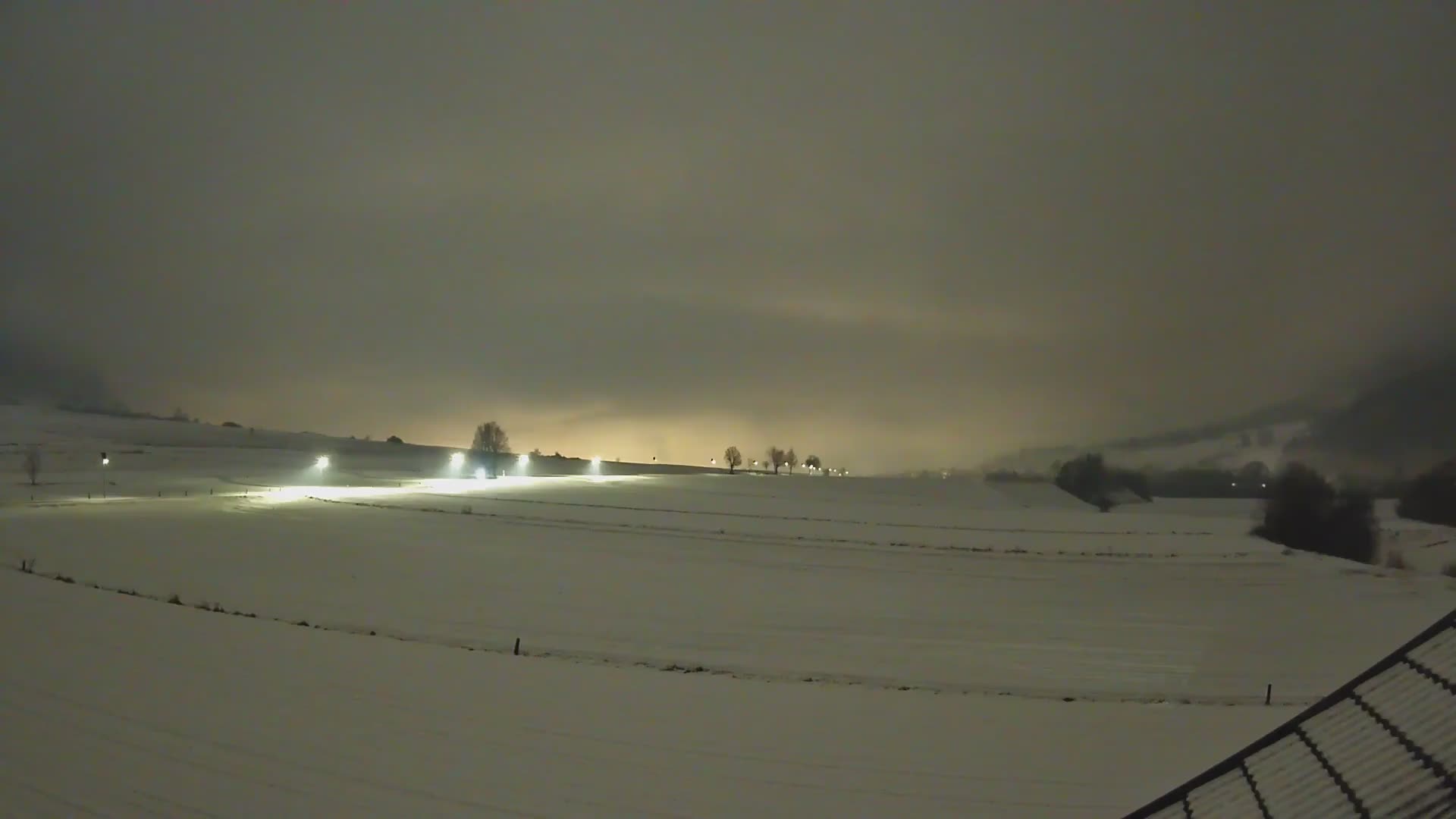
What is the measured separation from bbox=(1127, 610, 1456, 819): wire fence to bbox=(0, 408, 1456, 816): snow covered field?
161 inches

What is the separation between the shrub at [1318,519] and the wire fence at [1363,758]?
118 feet

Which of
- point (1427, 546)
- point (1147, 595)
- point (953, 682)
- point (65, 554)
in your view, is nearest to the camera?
point (953, 682)

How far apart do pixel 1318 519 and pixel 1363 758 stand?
1603 inches

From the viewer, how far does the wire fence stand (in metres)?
3.02

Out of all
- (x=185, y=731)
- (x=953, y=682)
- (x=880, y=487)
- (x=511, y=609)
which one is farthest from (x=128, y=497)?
(x=880, y=487)

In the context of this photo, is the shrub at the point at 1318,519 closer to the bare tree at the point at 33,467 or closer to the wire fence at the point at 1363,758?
the wire fence at the point at 1363,758

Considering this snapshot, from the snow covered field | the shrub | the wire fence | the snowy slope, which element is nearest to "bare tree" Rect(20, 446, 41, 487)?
the snow covered field

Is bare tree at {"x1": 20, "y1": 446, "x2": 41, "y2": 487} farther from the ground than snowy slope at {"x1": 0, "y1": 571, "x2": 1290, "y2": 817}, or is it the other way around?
bare tree at {"x1": 20, "y1": 446, "x2": 41, "y2": 487}

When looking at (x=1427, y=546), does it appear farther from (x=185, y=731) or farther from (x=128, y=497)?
(x=128, y=497)

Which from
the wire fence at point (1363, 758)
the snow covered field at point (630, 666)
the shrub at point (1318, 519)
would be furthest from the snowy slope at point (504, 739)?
the shrub at point (1318, 519)

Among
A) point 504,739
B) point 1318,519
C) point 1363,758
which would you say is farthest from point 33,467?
point 1318,519

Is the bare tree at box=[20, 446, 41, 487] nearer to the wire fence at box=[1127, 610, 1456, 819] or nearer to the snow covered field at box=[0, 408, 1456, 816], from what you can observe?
the snow covered field at box=[0, 408, 1456, 816]

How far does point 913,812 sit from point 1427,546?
33.3m

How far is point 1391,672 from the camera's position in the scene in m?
3.74
